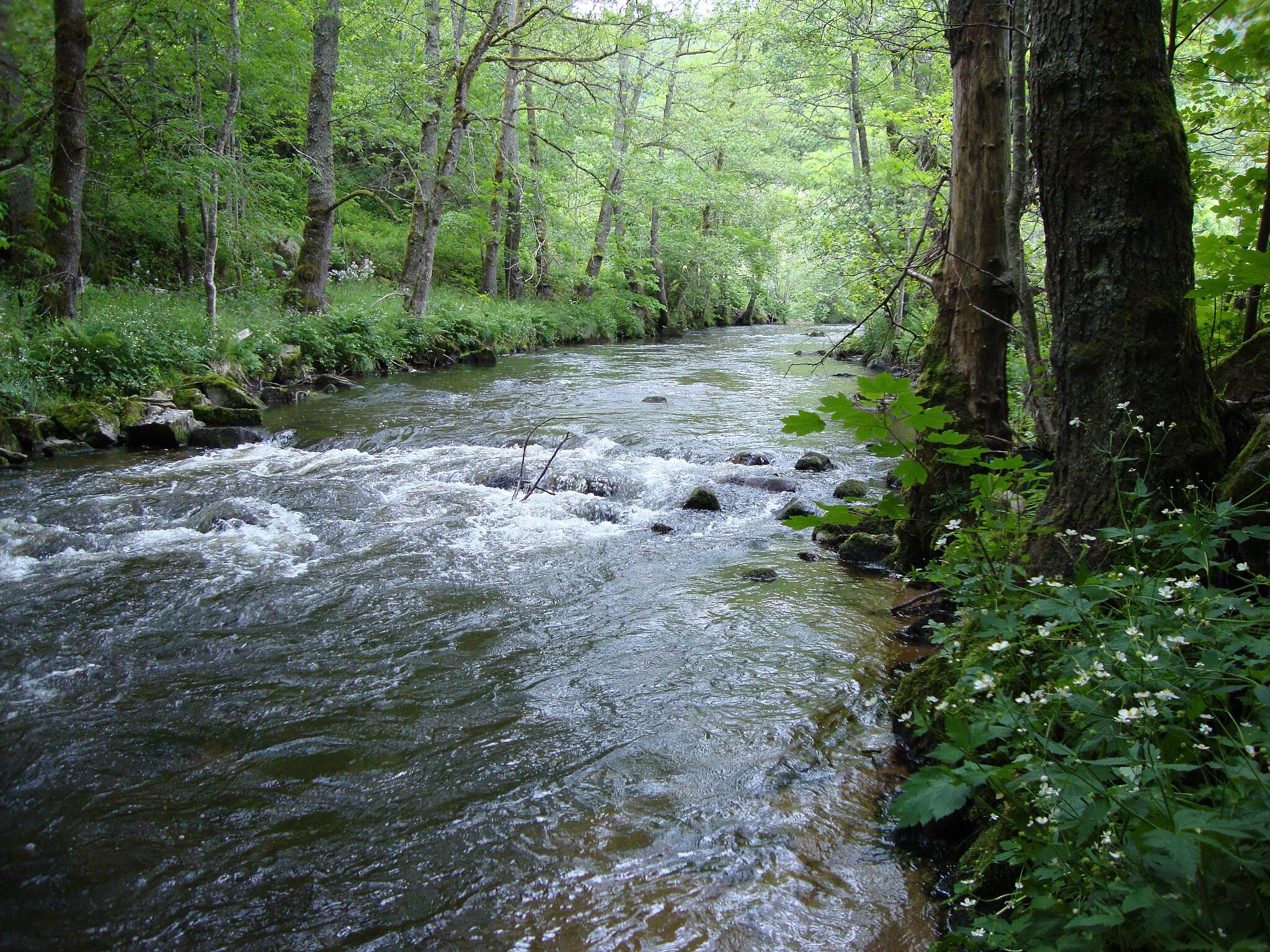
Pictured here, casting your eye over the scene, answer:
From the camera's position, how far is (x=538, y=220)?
20719 millimetres

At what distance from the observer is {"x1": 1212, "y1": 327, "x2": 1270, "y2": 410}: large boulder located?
360 cm

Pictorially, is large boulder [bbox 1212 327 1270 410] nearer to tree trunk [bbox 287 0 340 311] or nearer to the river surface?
the river surface

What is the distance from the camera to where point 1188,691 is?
193cm

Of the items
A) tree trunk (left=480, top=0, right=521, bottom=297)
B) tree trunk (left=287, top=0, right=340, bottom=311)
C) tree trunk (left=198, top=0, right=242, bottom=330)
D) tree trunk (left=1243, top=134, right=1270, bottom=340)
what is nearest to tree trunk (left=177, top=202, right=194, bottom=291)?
tree trunk (left=287, top=0, right=340, bottom=311)

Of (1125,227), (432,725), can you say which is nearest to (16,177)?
(432,725)

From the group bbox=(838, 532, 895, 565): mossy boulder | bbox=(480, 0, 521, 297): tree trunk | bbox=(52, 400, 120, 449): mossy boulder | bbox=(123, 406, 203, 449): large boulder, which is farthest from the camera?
bbox=(480, 0, 521, 297): tree trunk

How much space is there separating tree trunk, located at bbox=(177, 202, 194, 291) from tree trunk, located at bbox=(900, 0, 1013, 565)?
16.0 meters

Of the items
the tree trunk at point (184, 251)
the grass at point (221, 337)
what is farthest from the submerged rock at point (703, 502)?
the tree trunk at point (184, 251)

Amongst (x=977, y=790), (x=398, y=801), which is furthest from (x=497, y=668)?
(x=977, y=790)

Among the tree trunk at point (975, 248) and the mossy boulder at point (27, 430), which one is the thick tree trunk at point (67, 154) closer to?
the mossy boulder at point (27, 430)

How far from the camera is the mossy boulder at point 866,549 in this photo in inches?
250

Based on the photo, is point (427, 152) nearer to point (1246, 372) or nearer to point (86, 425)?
point (86, 425)

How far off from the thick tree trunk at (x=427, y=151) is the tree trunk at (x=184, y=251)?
453cm

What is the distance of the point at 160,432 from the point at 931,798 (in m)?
10.4
